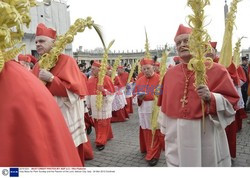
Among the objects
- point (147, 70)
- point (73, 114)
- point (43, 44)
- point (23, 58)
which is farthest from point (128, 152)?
point (23, 58)

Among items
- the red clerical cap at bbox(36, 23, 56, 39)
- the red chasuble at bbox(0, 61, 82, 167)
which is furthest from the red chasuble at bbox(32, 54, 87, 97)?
the red chasuble at bbox(0, 61, 82, 167)

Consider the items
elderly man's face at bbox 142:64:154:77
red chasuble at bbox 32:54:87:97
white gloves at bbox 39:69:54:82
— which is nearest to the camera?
white gloves at bbox 39:69:54:82

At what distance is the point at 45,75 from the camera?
3.17 meters

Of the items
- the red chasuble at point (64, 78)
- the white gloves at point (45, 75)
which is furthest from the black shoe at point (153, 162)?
the white gloves at point (45, 75)

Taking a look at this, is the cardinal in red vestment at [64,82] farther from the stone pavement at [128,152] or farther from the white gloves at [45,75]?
A: the stone pavement at [128,152]

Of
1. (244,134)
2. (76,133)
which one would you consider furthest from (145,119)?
(244,134)

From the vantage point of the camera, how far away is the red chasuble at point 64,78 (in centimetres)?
332

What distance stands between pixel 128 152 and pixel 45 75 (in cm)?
274

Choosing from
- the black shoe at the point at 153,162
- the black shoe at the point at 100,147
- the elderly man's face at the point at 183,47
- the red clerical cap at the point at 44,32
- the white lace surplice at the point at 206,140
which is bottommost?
the black shoe at the point at 100,147

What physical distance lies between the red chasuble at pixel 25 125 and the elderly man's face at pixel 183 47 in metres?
1.75

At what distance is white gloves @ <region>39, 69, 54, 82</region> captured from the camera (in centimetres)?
317

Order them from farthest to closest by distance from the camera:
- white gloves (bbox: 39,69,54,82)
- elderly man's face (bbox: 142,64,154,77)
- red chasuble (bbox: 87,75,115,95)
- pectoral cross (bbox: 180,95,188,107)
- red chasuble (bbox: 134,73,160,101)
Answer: red chasuble (bbox: 87,75,115,95) → elderly man's face (bbox: 142,64,154,77) → red chasuble (bbox: 134,73,160,101) → white gloves (bbox: 39,69,54,82) → pectoral cross (bbox: 180,95,188,107)

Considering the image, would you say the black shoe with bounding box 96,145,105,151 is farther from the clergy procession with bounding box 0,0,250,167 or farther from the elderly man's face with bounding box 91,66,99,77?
the elderly man's face with bounding box 91,66,99,77

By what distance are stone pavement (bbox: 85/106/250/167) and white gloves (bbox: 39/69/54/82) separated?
2.11 m
